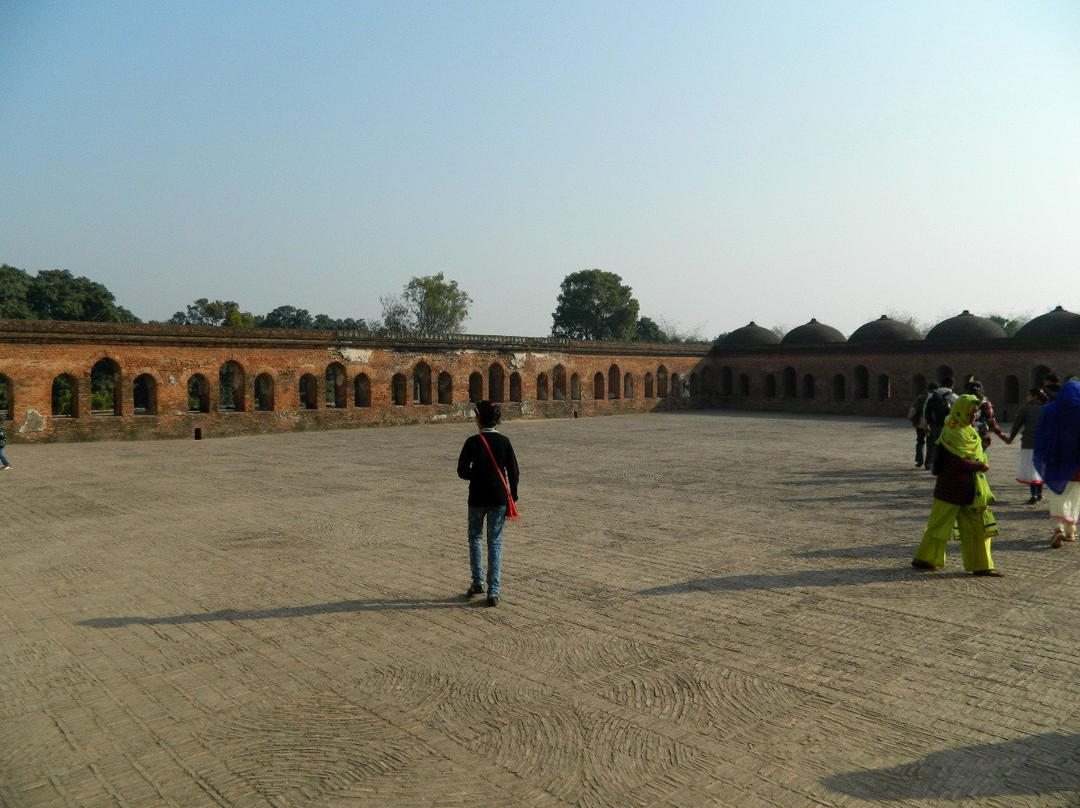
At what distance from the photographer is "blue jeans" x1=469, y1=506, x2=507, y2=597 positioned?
5812mm

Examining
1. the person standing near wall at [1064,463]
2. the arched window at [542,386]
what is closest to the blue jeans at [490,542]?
the person standing near wall at [1064,463]

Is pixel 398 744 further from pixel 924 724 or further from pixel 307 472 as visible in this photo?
pixel 307 472

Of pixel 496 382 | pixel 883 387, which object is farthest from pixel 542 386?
pixel 883 387

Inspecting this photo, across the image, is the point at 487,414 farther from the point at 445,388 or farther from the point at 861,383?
the point at 861,383

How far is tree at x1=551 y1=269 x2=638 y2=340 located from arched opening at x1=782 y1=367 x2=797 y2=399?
2889 cm

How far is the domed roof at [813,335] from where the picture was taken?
35.2 meters

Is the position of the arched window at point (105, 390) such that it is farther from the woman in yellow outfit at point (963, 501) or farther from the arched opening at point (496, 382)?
the woman in yellow outfit at point (963, 501)

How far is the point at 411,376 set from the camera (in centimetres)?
2759

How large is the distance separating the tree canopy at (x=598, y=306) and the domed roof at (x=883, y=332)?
30.3 metres

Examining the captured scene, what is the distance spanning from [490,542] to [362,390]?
21374mm

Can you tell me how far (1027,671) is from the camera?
4.44m

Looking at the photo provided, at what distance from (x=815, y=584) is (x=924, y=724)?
8.36ft

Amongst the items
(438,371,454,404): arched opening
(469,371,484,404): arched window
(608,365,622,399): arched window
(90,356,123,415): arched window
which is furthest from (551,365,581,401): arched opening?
(90,356,123,415): arched window

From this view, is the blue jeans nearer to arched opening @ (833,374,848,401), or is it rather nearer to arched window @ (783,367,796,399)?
arched opening @ (833,374,848,401)
